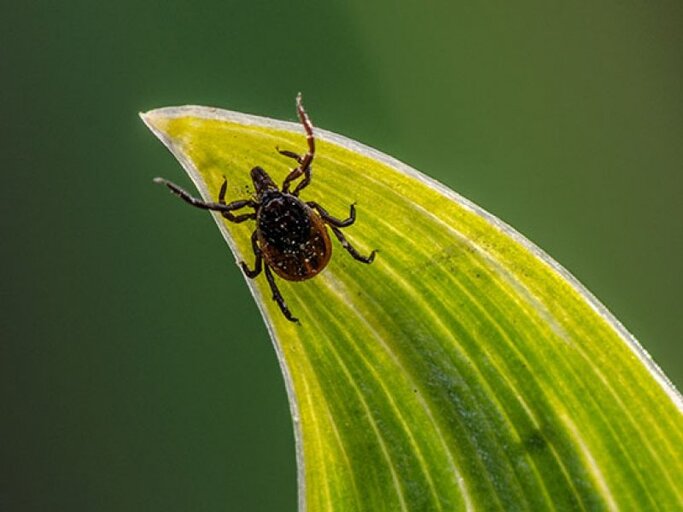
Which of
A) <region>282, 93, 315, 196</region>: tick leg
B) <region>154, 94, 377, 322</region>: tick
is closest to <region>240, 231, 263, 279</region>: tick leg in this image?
<region>154, 94, 377, 322</region>: tick

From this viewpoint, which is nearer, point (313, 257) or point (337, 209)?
point (337, 209)

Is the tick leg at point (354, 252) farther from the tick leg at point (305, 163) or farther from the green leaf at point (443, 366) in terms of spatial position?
the tick leg at point (305, 163)

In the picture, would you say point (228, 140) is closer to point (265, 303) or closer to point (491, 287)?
point (265, 303)

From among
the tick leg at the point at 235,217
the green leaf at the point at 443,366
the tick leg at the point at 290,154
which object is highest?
the tick leg at the point at 290,154

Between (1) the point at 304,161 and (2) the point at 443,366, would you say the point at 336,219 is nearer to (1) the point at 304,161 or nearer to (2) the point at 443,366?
(1) the point at 304,161

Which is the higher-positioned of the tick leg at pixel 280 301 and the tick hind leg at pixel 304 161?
the tick hind leg at pixel 304 161

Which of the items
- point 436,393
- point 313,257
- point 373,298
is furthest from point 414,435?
→ point 313,257

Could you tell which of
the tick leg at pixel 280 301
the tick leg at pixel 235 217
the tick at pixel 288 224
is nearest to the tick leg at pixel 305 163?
the tick at pixel 288 224
